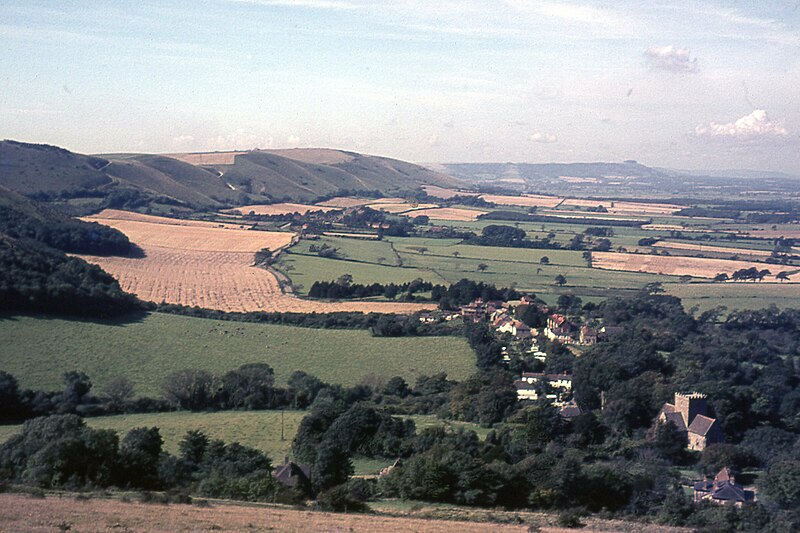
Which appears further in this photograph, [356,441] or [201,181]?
[201,181]

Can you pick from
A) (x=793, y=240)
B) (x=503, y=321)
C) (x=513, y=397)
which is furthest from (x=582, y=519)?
(x=793, y=240)

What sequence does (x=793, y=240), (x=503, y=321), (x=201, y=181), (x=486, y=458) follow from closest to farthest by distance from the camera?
(x=486, y=458), (x=503, y=321), (x=793, y=240), (x=201, y=181)

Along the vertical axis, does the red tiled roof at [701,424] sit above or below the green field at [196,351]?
below

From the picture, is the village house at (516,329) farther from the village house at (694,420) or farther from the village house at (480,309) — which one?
the village house at (694,420)

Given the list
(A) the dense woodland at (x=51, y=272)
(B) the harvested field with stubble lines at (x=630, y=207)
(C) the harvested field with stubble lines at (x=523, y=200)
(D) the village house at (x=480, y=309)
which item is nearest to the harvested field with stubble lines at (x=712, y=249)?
(D) the village house at (x=480, y=309)

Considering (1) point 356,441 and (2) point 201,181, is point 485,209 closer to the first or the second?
(2) point 201,181

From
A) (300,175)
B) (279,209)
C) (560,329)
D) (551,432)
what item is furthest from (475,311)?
(300,175)

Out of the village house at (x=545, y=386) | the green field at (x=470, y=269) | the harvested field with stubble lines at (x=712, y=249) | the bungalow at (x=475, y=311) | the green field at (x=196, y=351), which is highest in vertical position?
the harvested field with stubble lines at (x=712, y=249)
